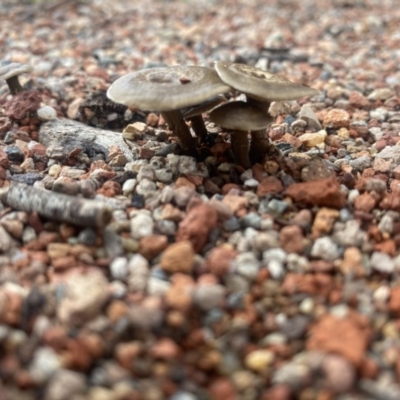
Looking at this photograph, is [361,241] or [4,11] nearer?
[361,241]

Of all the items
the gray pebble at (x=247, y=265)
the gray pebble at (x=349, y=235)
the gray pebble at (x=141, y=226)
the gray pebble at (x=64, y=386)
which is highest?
the gray pebble at (x=64, y=386)

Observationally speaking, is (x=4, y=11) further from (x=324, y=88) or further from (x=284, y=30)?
(x=324, y=88)

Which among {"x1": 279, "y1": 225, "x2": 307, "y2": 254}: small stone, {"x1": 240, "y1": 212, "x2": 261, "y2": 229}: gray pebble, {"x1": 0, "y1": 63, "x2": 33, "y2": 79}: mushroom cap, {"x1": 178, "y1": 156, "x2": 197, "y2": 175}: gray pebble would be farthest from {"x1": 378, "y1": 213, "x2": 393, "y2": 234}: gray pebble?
{"x1": 0, "y1": 63, "x2": 33, "y2": 79}: mushroom cap

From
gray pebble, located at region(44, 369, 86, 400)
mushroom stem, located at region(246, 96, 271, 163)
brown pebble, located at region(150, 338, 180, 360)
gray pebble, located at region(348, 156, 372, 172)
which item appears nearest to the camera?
gray pebble, located at region(44, 369, 86, 400)

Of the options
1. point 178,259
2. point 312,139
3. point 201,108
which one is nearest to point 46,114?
point 201,108

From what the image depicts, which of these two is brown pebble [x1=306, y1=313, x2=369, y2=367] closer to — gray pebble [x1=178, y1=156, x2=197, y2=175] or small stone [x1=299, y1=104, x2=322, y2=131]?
gray pebble [x1=178, y1=156, x2=197, y2=175]

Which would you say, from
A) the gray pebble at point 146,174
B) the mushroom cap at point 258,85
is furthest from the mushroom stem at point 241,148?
the gray pebble at point 146,174

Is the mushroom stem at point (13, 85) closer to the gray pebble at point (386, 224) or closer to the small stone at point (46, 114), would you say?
the small stone at point (46, 114)

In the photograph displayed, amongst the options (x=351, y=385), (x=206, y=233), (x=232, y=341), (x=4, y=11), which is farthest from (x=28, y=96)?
(x=4, y=11)
